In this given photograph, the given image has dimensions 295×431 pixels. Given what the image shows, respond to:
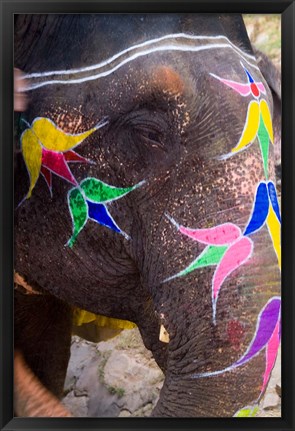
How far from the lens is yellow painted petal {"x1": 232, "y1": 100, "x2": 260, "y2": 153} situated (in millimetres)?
1933

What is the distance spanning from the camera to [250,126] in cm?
197

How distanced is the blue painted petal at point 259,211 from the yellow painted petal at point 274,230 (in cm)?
2

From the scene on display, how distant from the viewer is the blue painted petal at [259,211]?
1914mm

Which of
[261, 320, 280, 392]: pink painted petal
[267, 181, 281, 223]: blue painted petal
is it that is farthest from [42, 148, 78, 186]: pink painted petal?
[261, 320, 280, 392]: pink painted petal

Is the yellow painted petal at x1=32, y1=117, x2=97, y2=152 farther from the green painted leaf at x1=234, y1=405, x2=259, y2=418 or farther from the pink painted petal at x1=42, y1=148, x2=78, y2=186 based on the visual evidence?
the green painted leaf at x1=234, y1=405, x2=259, y2=418

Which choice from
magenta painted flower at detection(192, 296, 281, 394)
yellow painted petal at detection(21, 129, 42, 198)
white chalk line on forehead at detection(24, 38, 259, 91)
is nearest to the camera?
magenta painted flower at detection(192, 296, 281, 394)

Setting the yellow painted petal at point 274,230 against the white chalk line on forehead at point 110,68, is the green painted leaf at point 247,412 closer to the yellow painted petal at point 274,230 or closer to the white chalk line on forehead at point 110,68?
the yellow painted petal at point 274,230

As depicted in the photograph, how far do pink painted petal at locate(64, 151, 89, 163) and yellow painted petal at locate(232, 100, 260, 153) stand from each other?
1.14ft

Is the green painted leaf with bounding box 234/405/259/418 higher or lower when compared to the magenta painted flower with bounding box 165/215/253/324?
lower

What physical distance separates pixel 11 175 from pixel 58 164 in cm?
11

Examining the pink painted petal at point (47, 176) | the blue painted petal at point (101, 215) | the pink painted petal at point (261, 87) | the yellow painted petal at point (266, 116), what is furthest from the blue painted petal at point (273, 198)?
the pink painted petal at point (47, 176)

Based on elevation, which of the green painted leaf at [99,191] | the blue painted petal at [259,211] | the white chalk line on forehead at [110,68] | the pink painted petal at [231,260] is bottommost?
the pink painted petal at [231,260]

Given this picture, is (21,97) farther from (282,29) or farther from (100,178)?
(282,29)

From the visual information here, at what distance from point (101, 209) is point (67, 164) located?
5.1 inches
